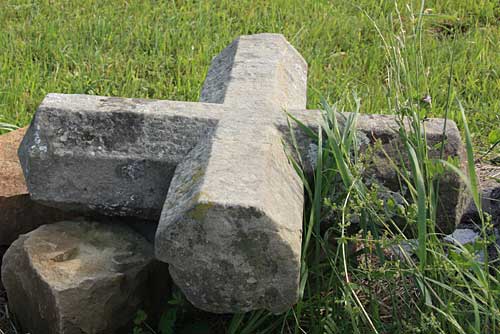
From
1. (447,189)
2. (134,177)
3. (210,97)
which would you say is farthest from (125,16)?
(447,189)

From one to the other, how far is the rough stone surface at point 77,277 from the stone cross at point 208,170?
4.3 inches

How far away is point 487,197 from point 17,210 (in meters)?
1.73

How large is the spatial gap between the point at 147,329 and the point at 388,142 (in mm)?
961

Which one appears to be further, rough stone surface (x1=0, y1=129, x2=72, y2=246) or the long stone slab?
rough stone surface (x1=0, y1=129, x2=72, y2=246)

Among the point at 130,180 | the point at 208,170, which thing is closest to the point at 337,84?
the point at 130,180

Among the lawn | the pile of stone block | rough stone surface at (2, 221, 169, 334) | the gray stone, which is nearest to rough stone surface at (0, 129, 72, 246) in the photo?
the pile of stone block

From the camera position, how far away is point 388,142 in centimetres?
263

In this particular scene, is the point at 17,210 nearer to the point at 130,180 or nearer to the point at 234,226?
the point at 130,180

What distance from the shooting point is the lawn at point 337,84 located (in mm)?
2371

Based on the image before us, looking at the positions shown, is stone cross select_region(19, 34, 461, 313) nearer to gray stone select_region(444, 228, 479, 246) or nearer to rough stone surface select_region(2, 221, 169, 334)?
rough stone surface select_region(2, 221, 169, 334)

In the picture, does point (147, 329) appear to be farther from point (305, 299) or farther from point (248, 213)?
point (248, 213)

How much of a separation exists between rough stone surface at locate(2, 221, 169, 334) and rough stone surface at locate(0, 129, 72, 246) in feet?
0.67

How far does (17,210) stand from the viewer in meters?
2.89

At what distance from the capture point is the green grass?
13.4 feet
